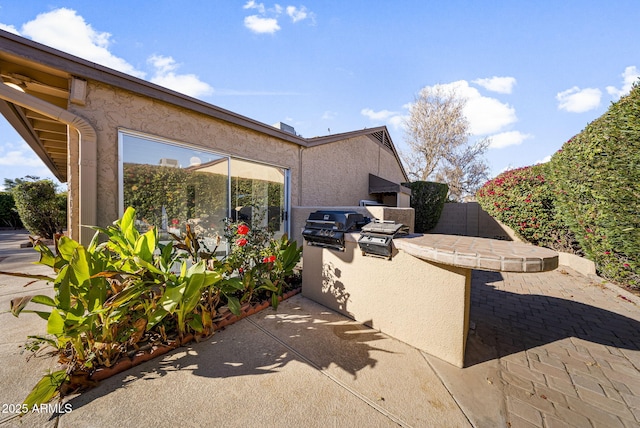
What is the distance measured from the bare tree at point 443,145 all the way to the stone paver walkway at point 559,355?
52.5 ft

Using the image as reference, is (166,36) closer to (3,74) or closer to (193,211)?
(3,74)

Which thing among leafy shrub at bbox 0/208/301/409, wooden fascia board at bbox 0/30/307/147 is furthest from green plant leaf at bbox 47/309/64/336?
wooden fascia board at bbox 0/30/307/147

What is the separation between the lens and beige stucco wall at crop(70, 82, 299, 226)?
3.39 metres

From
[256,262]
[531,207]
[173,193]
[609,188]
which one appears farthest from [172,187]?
[531,207]

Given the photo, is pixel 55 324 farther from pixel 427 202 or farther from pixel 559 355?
pixel 427 202

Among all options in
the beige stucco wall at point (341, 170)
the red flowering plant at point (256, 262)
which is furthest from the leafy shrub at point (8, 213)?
the red flowering plant at point (256, 262)

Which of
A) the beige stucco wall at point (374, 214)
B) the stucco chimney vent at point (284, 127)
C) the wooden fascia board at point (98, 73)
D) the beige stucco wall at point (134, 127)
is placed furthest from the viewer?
the stucco chimney vent at point (284, 127)

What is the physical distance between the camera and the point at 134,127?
3707mm

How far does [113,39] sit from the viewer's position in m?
4.45

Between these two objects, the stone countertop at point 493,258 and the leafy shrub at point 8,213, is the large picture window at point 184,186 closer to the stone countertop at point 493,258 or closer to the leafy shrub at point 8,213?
the stone countertop at point 493,258

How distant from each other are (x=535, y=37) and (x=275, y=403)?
9594 millimetres

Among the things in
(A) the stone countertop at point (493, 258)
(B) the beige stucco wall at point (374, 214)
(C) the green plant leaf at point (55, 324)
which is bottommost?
(C) the green plant leaf at point (55, 324)

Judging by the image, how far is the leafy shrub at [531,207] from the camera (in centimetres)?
640

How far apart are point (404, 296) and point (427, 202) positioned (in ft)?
31.1
